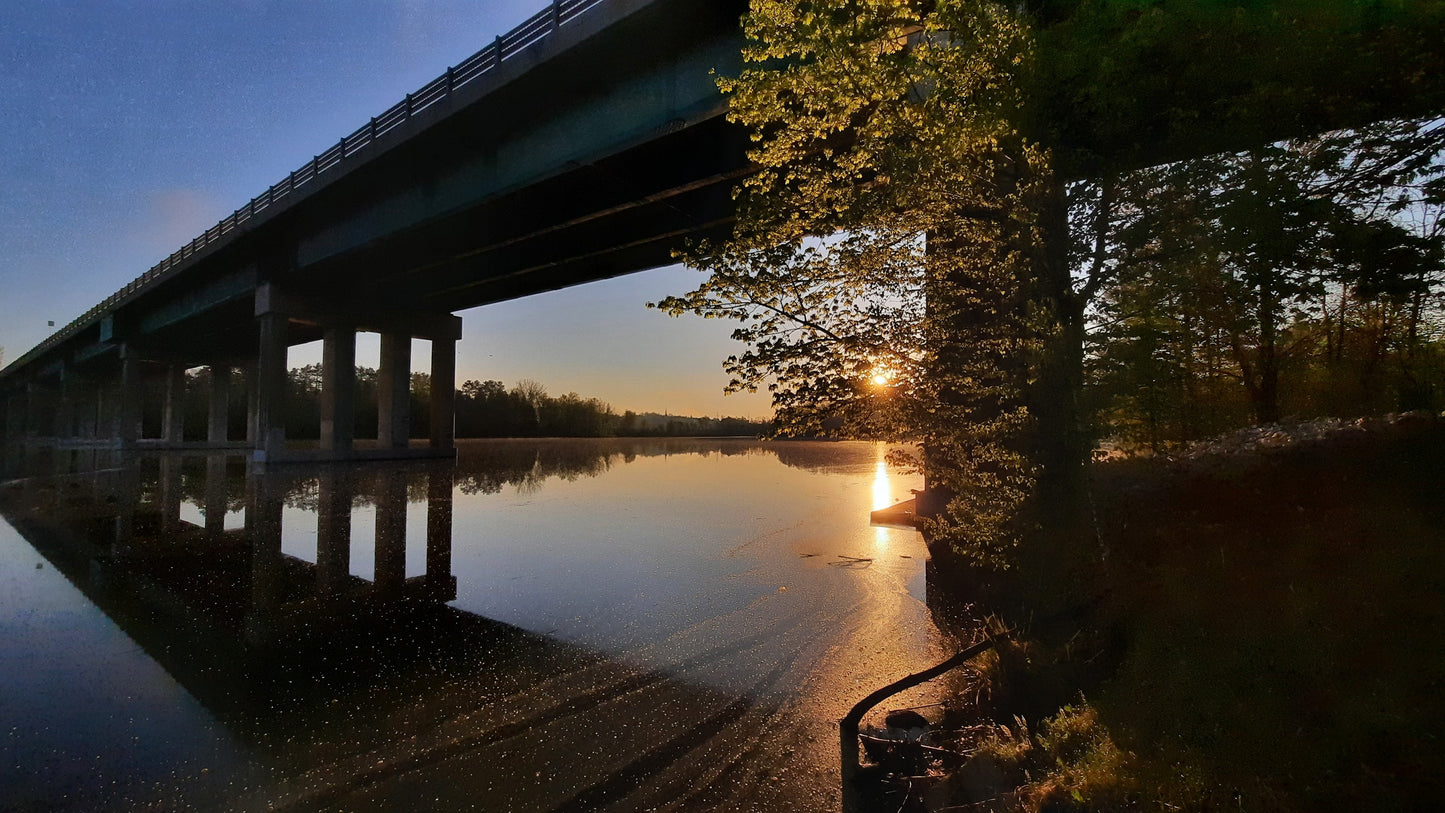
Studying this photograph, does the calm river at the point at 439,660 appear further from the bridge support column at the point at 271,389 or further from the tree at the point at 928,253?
the bridge support column at the point at 271,389

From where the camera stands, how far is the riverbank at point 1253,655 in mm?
3225

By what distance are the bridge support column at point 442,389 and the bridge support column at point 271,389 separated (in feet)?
25.8

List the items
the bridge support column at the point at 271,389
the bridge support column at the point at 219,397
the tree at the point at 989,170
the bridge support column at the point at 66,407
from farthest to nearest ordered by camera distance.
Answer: the bridge support column at the point at 66,407 → the bridge support column at the point at 219,397 → the bridge support column at the point at 271,389 → the tree at the point at 989,170

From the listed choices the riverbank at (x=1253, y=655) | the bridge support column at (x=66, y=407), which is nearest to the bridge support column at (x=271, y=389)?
the riverbank at (x=1253, y=655)

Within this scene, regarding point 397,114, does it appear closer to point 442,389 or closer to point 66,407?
point 442,389

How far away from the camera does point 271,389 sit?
111 feet

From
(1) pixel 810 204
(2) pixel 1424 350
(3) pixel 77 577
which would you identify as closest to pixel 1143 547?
(2) pixel 1424 350

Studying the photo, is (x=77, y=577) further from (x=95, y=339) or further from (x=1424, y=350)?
(x=95, y=339)

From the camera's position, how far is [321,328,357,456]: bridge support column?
35.0 meters

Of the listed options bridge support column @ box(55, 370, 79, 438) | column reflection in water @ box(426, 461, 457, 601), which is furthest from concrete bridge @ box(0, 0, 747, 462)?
bridge support column @ box(55, 370, 79, 438)

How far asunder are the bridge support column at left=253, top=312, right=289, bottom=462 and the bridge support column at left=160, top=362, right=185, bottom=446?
120 ft

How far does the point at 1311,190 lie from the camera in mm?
6723

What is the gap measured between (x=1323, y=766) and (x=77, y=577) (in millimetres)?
14077

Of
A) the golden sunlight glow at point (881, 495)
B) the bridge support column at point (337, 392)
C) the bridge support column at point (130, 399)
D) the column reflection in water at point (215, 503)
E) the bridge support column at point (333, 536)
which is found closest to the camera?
the bridge support column at point (333, 536)
